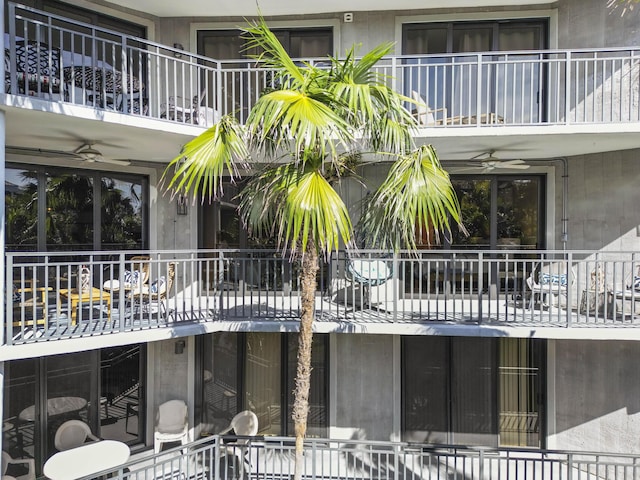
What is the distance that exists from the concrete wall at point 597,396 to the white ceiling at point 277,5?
6.12 m

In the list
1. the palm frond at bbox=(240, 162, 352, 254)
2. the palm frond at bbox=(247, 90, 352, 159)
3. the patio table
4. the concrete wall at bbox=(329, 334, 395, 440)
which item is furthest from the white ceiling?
the patio table

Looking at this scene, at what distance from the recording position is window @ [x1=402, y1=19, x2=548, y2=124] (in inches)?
294

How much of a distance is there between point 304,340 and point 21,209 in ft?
→ 17.3

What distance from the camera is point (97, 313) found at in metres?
6.66

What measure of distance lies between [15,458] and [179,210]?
4706 millimetres

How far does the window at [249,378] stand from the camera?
7953 millimetres

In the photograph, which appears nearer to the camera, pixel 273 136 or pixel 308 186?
pixel 308 186

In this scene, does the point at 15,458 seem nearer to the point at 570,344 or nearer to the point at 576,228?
the point at 570,344

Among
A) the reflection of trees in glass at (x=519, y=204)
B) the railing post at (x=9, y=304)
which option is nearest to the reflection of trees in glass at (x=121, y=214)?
the railing post at (x=9, y=304)

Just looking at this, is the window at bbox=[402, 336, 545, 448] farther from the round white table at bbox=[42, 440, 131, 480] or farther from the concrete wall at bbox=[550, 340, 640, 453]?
the round white table at bbox=[42, 440, 131, 480]

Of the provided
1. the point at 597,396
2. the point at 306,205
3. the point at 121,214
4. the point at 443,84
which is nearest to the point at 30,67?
the point at 121,214

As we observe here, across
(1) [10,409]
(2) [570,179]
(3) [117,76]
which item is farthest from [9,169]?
(2) [570,179]

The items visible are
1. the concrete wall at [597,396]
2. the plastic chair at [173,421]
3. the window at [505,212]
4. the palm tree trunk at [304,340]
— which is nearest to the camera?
the palm tree trunk at [304,340]

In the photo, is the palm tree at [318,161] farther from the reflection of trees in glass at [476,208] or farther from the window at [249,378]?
Result: the reflection of trees in glass at [476,208]
